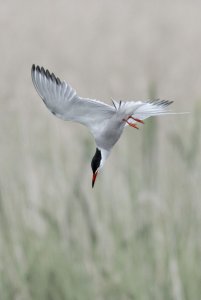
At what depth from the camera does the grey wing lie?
0.79m

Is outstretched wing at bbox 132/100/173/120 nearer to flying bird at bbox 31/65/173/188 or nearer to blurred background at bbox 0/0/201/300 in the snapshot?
flying bird at bbox 31/65/173/188

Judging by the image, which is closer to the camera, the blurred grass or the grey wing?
the grey wing

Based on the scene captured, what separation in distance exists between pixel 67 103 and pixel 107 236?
936 millimetres

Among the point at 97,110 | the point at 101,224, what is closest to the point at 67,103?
the point at 97,110

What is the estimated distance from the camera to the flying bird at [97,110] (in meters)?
0.78

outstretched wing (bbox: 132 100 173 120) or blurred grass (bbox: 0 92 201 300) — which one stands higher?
outstretched wing (bbox: 132 100 173 120)

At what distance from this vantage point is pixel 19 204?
5.93ft

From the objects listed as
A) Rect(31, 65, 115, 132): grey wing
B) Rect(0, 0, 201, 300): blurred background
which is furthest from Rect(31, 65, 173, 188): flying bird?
Rect(0, 0, 201, 300): blurred background

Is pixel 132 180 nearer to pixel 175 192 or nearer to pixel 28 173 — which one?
pixel 175 192

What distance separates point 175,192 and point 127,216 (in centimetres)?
11

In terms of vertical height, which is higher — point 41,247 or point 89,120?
point 89,120

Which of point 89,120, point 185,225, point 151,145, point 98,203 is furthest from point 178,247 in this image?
point 89,120

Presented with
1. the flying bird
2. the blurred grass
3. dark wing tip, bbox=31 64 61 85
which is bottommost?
the blurred grass

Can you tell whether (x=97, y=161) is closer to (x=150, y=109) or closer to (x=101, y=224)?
(x=150, y=109)
